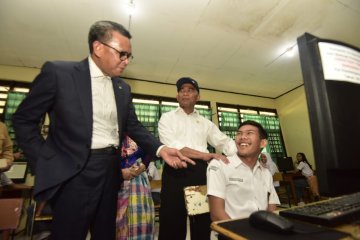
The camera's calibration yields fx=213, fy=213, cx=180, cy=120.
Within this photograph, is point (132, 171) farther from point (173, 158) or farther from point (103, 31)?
point (103, 31)

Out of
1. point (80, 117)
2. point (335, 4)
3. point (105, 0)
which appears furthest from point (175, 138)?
point (335, 4)

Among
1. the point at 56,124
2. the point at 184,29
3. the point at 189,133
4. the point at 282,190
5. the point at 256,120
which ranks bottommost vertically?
the point at 282,190

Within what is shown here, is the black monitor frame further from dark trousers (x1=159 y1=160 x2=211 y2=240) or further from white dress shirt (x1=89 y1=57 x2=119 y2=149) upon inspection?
dark trousers (x1=159 y1=160 x2=211 y2=240)

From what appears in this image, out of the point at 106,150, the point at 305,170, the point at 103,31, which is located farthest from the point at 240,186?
the point at 305,170

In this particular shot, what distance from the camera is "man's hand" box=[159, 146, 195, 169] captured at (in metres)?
1.12

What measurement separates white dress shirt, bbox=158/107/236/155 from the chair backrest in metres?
1.57

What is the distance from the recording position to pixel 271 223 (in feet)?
1.81

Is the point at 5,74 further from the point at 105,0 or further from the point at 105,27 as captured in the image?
the point at 105,27

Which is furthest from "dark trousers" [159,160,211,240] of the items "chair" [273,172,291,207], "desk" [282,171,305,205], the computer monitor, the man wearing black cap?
the computer monitor

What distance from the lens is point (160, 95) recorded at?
610 cm

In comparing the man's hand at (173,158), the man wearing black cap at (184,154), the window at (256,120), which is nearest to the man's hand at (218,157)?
the man wearing black cap at (184,154)

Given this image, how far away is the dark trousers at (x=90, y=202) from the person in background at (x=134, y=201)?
501 millimetres

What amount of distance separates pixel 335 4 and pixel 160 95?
4.23 m

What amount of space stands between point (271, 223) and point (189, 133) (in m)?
1.49
